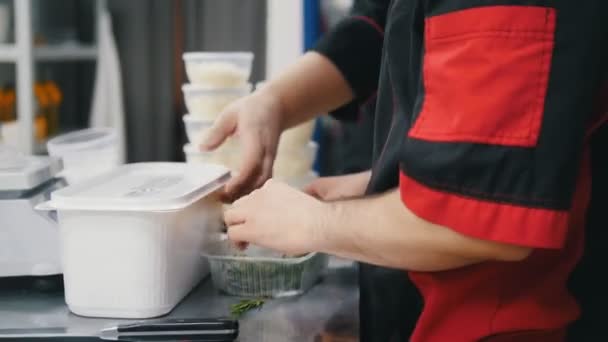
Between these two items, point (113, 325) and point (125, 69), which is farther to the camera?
point (125, 69)

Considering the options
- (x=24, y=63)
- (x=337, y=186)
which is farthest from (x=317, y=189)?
A: (x=24, y=63)

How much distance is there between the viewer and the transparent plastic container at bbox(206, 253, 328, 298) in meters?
0.88

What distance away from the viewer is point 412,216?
0.61 meters

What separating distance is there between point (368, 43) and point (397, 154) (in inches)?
19.8

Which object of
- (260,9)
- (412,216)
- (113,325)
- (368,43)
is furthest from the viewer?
(260,9)

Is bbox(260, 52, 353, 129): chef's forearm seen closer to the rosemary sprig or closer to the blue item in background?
the rosemary sprig

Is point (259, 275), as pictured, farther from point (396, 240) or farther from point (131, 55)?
point (131, 55)

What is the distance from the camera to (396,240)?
62 centimetres

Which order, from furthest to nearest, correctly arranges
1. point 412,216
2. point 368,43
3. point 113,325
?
1. point 368,43
2. point 113,325
3. point 412,216

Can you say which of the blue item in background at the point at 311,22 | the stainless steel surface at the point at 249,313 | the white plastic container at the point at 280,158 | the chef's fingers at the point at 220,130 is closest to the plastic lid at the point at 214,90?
the white plastic container at the point at 280,158

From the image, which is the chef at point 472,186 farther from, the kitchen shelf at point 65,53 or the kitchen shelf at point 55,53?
the kitchen shelf at point 65,53

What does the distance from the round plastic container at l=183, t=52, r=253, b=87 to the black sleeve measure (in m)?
0.33

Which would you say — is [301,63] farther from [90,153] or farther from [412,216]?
[412,216]

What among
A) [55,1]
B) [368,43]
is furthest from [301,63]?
[55,1]
